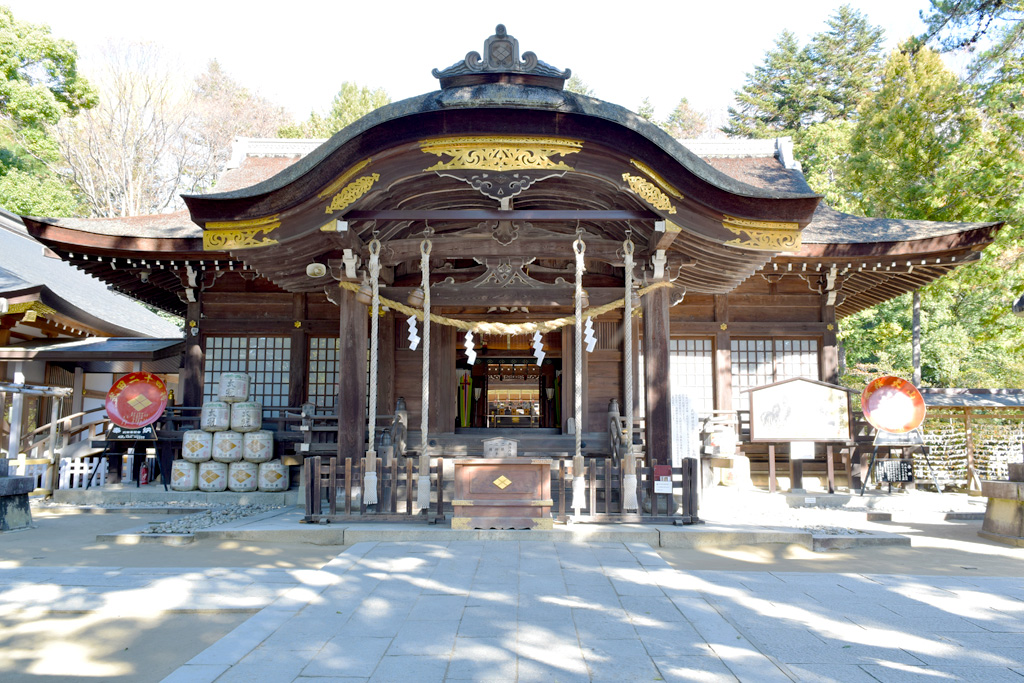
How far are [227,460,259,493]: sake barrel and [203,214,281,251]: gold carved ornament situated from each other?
4001 mm

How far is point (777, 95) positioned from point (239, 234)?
34.7 metres

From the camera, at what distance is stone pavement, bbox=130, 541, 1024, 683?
3.28 meters

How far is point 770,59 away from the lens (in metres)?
35.7

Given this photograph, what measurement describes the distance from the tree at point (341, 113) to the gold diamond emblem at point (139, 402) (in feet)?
75.2

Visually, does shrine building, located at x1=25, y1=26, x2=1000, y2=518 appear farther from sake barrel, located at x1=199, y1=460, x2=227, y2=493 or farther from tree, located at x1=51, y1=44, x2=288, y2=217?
tree, located at x1=51, y1=44, x2=288, y2=217

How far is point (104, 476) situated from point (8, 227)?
1122cm

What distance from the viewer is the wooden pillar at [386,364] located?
35.7ft

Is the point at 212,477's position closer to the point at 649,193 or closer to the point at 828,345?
the point at 649,193

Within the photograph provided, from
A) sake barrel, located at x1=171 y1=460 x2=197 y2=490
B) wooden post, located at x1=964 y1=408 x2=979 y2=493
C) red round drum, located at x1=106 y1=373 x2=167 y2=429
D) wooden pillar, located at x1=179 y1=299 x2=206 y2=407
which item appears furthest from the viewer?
wooden pillar, located at x1=179 y1=299 x2=206 y2=407

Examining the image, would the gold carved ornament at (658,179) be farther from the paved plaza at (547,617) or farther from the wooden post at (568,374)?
the wooden post at (568,374)

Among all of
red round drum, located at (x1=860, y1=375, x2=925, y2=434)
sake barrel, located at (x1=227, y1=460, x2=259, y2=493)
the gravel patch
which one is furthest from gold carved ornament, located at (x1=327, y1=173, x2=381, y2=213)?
red round drum, located at (x1=860, y1=375, x2=925, y2=434)

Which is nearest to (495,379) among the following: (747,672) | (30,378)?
(30,378)

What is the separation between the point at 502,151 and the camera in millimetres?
6777

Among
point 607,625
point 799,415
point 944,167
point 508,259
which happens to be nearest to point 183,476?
point 508,259
